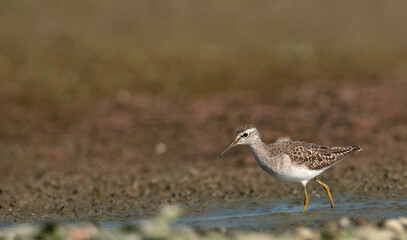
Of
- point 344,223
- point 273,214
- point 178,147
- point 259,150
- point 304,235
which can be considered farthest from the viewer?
point 178,147

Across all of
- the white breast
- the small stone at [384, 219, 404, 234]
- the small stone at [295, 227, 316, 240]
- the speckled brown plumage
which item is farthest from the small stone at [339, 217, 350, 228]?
the speckled brown plumage

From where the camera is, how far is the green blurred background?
32.3m

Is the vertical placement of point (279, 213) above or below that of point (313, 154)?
below

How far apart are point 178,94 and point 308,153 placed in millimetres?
15297

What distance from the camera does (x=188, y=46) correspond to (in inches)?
1484

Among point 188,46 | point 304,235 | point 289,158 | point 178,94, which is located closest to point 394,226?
point 304,235

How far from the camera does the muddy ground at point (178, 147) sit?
18.0m

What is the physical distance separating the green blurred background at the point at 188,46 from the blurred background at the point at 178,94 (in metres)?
0.10

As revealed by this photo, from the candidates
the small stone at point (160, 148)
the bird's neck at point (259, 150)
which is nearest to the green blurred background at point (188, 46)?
the small stone at point (160, 148)

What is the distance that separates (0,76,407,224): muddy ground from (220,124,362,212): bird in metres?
1.24

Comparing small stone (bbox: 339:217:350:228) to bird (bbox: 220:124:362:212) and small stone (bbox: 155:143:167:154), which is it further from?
small stone (bbox: 155:143:167:154)

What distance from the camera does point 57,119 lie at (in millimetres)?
28203

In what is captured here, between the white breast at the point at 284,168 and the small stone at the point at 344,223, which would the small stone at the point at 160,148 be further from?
the small stone at the point at 344,223

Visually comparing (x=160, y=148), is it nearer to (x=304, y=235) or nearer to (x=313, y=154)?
(x=313, y=154)
